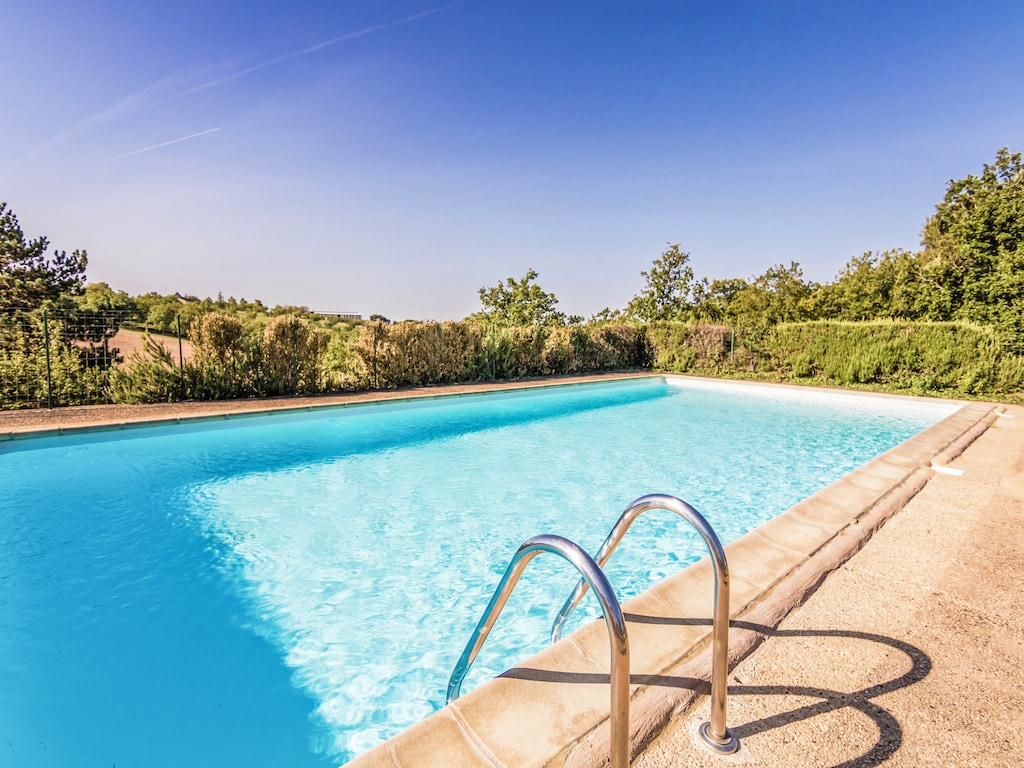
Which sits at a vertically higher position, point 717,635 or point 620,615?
point 620,615

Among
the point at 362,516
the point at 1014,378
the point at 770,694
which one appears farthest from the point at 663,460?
the point at 1014,378

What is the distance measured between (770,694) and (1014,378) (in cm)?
1487

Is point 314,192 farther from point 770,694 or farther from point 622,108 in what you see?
point 770,694

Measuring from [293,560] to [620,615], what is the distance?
3.91 m

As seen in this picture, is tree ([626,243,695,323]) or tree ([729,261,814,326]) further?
tree ([729,261,814,326])

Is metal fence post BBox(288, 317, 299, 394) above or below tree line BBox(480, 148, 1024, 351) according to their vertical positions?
below

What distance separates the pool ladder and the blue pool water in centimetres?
135

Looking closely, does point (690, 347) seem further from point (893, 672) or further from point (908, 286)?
point (893, 672)

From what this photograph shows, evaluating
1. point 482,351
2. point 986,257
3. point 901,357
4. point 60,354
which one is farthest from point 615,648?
point 986,257

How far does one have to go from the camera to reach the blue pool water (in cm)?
262

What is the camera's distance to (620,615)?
1199 millimetres

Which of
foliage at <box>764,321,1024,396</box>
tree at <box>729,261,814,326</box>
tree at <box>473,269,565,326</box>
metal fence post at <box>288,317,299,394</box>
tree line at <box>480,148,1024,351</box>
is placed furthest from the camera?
tree at <box>729,261,814,326</box>

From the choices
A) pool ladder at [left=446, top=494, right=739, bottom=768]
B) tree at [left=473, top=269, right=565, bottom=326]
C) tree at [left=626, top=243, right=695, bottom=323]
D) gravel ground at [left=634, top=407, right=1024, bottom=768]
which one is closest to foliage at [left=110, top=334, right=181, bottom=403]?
pool ladder at [left=446, top=494, right=739, bottom=768]

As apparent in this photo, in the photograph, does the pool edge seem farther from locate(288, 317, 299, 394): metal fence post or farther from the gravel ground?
locate(288, 317, 299, 394): metal fence post
